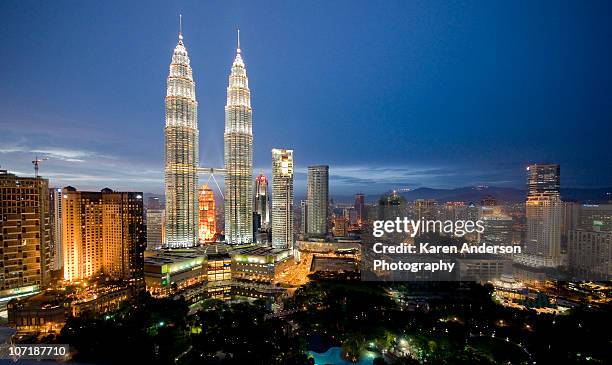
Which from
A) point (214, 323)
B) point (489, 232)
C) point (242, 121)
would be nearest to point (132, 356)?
point (214, 323)

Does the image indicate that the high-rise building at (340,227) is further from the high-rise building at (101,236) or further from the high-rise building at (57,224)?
the high-rise building at (57,224)

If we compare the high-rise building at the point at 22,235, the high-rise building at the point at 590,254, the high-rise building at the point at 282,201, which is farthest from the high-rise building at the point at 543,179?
the high-rise building at the point at 22,235

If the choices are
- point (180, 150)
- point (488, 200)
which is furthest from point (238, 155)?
point (488, 200)

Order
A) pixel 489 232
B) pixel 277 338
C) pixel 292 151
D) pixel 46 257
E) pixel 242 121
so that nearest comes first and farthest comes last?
pixel 277 338
pixel 46 257
pixel 489 232
pixel 242 121
pixel 292 151

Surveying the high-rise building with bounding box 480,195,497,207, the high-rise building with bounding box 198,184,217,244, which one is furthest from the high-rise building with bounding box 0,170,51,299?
the high-rise building with bounding box 480,195,497,207

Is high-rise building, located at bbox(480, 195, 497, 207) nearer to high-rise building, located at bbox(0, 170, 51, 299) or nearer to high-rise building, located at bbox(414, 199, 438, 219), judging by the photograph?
high-rise building, located at bbox(414, 199, 438, 219)

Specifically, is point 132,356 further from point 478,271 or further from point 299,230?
point 299,230
